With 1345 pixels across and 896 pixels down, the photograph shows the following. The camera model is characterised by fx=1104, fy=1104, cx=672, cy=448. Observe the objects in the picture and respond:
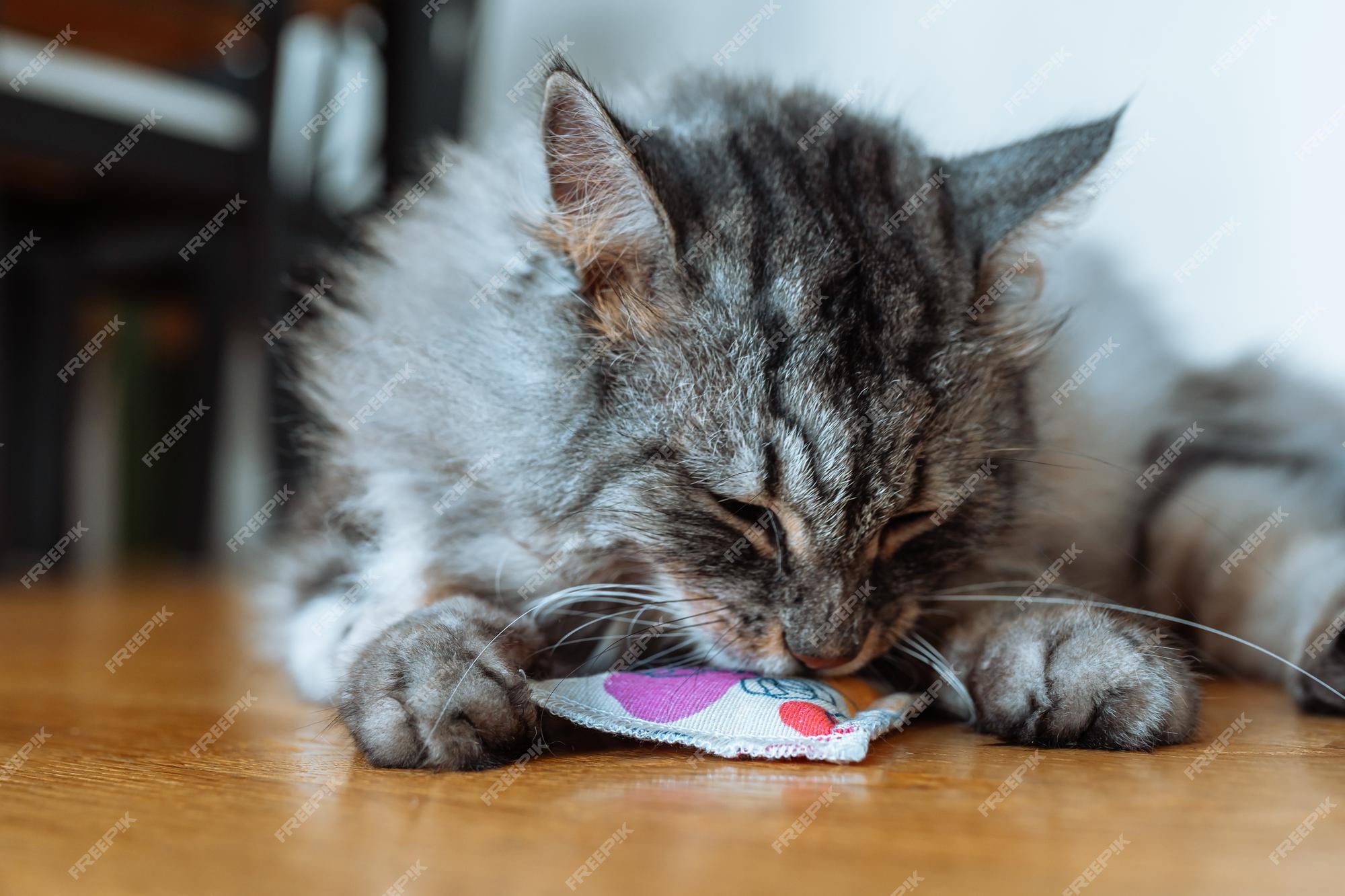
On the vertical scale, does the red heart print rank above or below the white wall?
below

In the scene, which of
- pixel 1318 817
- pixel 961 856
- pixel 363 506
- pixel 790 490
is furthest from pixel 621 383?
pixel 1318 817

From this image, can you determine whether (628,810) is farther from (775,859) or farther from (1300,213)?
(1300,213)

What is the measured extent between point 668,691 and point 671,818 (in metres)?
0.25

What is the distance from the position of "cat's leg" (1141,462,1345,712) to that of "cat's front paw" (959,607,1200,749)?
1.42 ft

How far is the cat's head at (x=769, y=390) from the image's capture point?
3.57 ft

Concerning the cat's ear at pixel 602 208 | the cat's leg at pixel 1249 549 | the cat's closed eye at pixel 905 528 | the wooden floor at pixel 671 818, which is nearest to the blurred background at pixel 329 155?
the cat's ear at pixel 602 208

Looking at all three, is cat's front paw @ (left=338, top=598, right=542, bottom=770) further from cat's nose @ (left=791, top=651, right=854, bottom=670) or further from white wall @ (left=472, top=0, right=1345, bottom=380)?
white wall @ (left=472, top=0, right=1345, bottom=380)

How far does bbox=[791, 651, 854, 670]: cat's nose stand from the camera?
1111 mm

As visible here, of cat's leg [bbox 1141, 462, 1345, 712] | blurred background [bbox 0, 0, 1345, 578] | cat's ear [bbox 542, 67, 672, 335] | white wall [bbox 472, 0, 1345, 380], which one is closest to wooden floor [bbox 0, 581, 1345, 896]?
cat's leg [bbox 1141, 462, 1345, 712]

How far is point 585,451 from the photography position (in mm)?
1131

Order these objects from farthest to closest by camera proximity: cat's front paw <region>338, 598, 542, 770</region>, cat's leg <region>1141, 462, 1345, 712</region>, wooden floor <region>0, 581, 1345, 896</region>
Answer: cat's leg <region>1141, 462, 1345, 712</region> < cat's front paw <region>338, 598, 542, 770</region> < wooden floor <region>0, 581, 1345, 896</region>

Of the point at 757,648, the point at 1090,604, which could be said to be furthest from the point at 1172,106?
the point at 757,648

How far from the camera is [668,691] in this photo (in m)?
1.05

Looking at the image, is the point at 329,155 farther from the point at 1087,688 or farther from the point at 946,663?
the point at 1087,688
